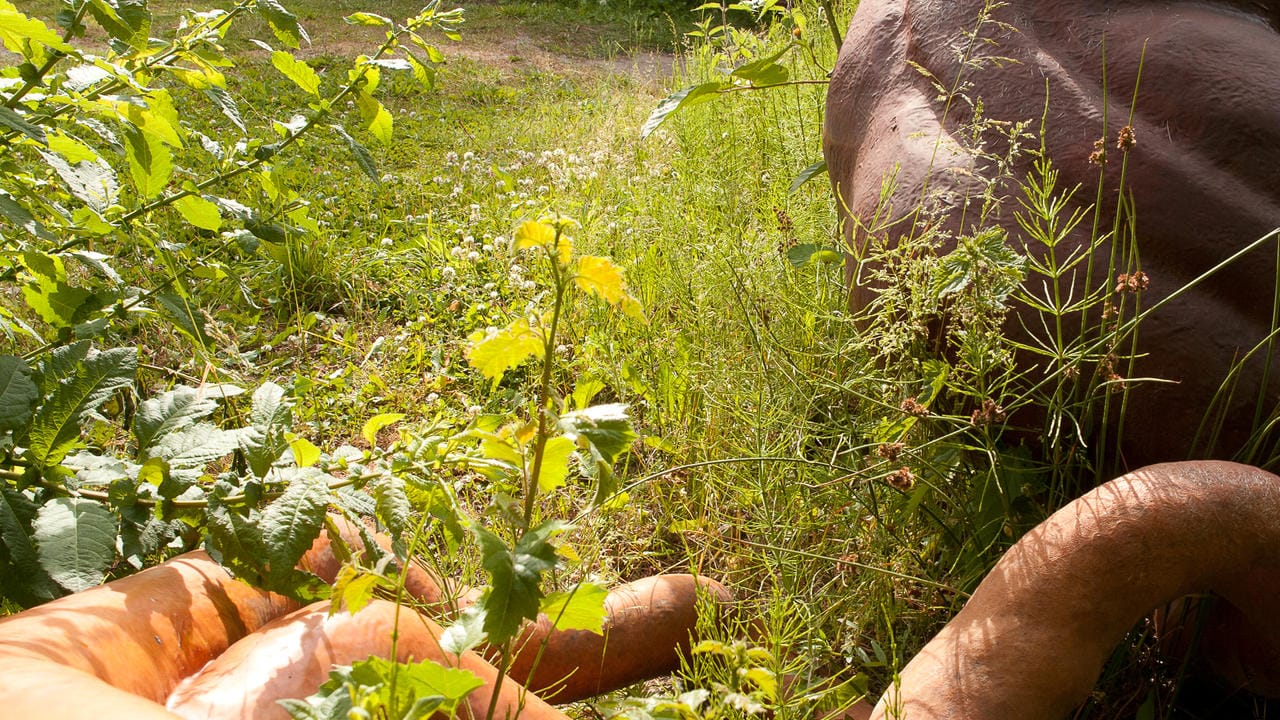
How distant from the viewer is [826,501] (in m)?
2.05

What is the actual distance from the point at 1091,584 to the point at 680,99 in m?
1.35

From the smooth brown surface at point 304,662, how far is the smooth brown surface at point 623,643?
1.05ft

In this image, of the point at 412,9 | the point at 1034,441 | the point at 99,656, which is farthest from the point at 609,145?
the point at 412,9

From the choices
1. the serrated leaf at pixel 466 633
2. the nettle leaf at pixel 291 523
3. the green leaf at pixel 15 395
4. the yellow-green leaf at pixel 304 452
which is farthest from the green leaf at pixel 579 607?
the green leaf at pixel 15 395

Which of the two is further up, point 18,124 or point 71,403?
point 18,124

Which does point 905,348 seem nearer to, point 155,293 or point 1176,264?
point 1176,264

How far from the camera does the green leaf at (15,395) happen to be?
141cm

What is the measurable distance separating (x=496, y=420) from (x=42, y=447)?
657mm

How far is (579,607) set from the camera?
1.10 m

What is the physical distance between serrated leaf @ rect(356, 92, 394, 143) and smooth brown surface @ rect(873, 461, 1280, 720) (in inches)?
54.4

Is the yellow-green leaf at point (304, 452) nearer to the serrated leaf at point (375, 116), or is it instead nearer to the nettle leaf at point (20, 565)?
the nettle leaf at point (20, 565)

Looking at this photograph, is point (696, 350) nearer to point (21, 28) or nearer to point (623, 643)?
point (623, 643)

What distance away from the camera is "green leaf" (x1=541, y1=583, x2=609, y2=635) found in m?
1.09

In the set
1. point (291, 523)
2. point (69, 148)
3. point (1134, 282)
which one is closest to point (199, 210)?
point (69, 148)
